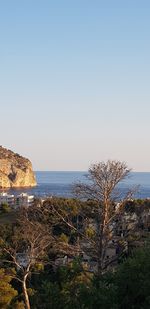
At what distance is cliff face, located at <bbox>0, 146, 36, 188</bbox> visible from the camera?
16612cm

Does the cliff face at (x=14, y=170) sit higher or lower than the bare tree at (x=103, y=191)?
higher

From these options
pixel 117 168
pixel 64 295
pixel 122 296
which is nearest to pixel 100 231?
pixel 117 168

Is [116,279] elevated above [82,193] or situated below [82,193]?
below

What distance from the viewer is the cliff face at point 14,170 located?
166125 millimetres

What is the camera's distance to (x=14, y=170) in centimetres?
17062

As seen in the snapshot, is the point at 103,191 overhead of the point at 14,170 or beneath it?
beneath

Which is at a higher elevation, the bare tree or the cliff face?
the cliff face

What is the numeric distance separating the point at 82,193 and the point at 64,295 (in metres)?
2.99

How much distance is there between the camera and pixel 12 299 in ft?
64.8

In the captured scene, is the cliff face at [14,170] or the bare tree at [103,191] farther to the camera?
the cliff face at [14,170]

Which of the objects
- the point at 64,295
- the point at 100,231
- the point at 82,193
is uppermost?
the point at 82,193

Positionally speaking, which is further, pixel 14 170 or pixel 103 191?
pixel 14 170

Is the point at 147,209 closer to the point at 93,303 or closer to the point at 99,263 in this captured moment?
the point at 99,263

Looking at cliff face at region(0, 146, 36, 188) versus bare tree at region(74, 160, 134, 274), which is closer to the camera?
bare tree at region(74, 160, 134, 274)
